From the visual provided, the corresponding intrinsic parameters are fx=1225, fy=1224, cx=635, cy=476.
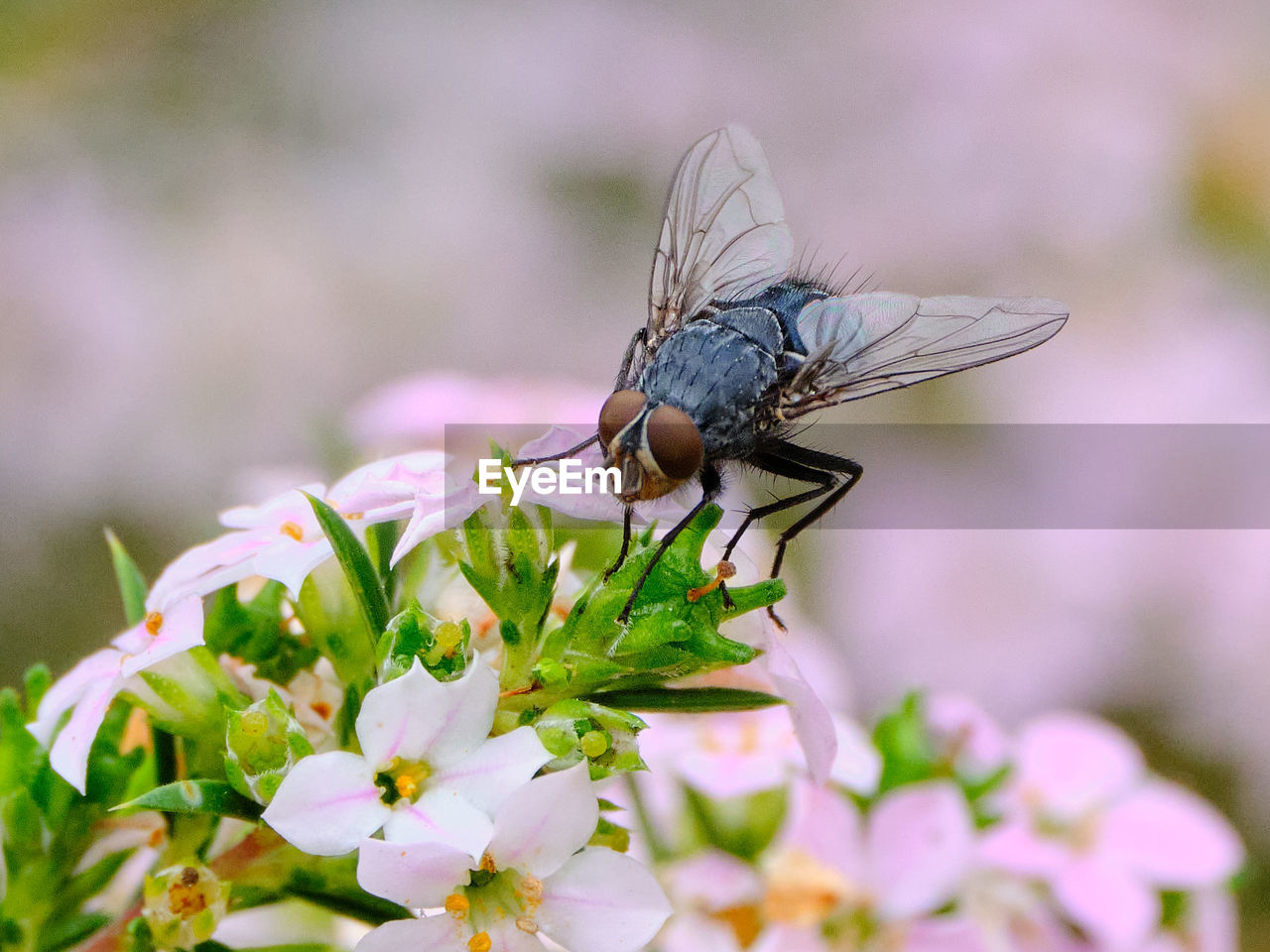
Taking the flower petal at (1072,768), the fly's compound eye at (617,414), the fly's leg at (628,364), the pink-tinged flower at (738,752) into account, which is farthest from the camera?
the flower petal at (1072,768)

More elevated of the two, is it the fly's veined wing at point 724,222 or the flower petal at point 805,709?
the fly's veined wing at point 724,222

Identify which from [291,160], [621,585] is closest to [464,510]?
[621,585]

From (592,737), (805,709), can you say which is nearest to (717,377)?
(805,709)

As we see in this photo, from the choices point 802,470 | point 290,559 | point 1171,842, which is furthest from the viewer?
point 1171,842

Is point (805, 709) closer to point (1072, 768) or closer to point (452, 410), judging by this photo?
point (1072, 768)

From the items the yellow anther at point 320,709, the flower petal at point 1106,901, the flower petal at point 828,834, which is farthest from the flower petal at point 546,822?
the flower petal at point 1106,901

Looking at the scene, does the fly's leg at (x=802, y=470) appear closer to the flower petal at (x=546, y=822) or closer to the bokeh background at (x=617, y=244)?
the flower petal at (x=546, y=822)

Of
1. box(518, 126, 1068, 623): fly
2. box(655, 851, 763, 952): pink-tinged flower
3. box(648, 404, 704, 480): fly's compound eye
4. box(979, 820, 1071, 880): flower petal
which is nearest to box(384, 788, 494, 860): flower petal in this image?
box(518, 126, 1068, 623): fly
